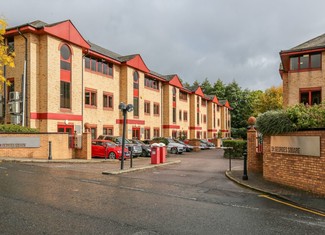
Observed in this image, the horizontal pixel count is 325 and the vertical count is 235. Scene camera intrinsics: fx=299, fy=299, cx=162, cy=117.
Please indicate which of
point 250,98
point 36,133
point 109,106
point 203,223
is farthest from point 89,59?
point 250,98

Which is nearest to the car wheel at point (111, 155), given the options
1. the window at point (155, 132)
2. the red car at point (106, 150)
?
the red car at point (106, 150)

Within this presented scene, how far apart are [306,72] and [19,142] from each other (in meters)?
20.7

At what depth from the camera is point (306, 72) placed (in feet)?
73.7

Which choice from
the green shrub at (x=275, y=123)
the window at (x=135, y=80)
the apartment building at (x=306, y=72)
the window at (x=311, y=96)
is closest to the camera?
the green shrub at (x=275, y=123)

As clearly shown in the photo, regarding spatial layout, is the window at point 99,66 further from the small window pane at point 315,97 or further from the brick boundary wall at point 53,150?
the small window pane at point 315,97

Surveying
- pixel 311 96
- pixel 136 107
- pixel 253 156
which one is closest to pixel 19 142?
pixel 253 156

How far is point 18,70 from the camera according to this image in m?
21.9

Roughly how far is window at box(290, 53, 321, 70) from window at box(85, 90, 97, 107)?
1680 centimetres

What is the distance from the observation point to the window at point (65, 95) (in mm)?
23078

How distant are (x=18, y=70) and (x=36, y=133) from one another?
5712 millimetres

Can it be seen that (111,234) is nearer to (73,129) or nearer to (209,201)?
(209,201)

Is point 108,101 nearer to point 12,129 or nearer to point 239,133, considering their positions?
point 12,129

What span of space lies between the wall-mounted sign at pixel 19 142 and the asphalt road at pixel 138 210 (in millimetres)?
8239

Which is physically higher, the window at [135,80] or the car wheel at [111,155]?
the window at [135,80]
